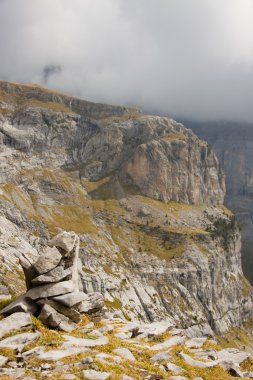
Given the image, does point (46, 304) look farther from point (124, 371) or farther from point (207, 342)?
point (207, 342)

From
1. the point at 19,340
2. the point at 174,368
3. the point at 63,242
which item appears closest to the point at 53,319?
the point at 19,340

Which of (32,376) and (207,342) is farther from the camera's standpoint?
(207,342)

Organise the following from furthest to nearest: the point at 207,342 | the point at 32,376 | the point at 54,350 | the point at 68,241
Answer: the point at 68,241, the point at 207,342, the point at 54,350, the point at 32,376

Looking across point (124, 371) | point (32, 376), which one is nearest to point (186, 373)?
point (124, 371)

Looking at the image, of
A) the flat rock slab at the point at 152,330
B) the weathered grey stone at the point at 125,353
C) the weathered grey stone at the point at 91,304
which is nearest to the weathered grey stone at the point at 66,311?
the weathered grey stone at the point at 91,304

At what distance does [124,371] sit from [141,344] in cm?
917

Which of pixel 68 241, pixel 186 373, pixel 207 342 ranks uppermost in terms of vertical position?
pixel 68 241

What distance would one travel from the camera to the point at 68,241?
46.9m

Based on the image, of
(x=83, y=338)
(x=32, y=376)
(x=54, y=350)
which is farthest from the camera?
(x=83, y=338)

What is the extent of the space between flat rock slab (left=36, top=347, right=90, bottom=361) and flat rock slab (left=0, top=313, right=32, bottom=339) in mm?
5291

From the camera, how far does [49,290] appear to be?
1612 inches

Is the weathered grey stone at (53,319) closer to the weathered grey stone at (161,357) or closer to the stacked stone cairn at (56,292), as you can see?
the stacked stone cairn at (56,292)

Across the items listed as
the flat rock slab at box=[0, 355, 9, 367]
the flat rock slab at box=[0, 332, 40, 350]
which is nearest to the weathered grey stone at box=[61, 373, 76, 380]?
the flat rock slab at box=[0, 355, 9, 367]

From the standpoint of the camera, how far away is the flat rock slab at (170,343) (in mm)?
38022
